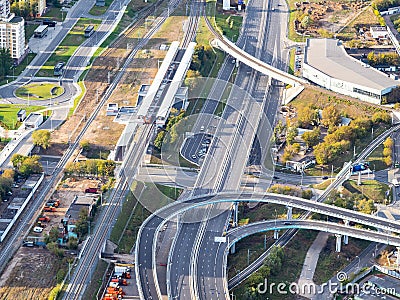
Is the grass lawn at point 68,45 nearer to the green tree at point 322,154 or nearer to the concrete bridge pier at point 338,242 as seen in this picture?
the green tree at point 322,154

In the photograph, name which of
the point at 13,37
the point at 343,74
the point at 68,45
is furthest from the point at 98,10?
the point at 343,74

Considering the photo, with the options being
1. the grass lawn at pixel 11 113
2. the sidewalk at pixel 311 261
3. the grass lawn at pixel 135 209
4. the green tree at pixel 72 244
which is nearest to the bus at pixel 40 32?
the grass lawn at pixel 11 113

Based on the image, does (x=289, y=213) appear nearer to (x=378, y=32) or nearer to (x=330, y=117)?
(x=330, y=117)

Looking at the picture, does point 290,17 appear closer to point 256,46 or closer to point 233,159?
point 256,46

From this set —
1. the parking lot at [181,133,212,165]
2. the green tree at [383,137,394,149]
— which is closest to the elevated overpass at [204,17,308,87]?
the green tree at [383,137,394,149]

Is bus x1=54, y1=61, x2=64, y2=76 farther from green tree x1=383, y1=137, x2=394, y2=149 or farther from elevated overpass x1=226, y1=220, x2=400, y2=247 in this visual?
elevated overpass x1=226, y1=220, x2=400, y2=247

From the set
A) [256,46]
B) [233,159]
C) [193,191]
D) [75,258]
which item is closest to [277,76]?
[256,46]
